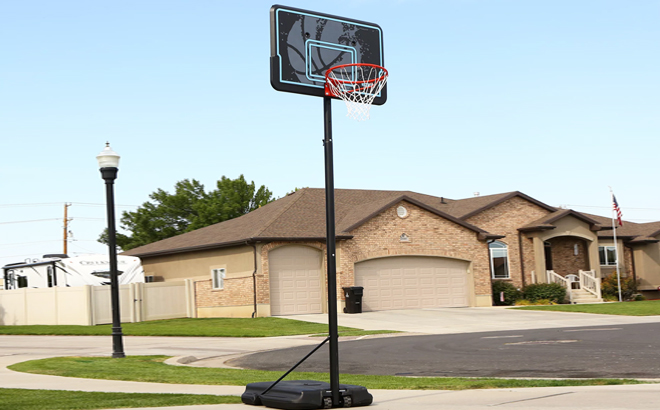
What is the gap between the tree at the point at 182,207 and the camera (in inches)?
2405

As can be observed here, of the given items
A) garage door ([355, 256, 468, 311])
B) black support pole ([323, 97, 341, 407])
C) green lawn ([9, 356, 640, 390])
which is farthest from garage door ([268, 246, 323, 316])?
black support pole ([323, 97, 341, 407])

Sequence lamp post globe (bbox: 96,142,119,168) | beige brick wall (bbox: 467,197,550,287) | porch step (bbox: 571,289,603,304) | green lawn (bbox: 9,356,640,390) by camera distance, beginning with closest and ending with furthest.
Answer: green lawn (bbox: 9,356,640,390)
lamp post globe (bbox: 96,142,119,168)
beige brick wall (bbox: 467,197,550,287)
porch step (bbox: 571,289,603,304)

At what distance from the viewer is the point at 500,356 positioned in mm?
15766

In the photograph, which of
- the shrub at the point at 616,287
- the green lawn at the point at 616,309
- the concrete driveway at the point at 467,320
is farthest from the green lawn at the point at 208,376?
the shrub at the point at 616,287

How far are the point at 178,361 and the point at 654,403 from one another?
424 inches

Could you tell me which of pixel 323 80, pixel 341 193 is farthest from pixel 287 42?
pixel 341 193

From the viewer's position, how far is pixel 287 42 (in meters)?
9.33

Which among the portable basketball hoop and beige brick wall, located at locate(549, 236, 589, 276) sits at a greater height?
the portable basketball hoop

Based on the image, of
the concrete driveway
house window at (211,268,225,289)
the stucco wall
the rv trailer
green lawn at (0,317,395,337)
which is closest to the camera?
green lawn at (0,317,395,337)

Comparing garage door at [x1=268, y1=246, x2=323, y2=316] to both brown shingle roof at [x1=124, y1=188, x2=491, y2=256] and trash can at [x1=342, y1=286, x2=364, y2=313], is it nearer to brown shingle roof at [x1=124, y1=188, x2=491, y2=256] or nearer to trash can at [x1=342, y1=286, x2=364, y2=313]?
brown shingle roof at [x1=124, y1=188, x2=491, y2=256]

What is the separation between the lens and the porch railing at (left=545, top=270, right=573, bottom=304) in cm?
3975

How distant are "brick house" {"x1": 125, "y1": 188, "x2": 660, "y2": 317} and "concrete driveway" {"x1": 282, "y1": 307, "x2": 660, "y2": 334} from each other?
5.57ft

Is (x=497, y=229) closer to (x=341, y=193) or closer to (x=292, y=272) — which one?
(x=341, y=193)

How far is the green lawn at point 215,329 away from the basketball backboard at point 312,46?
15982mm
